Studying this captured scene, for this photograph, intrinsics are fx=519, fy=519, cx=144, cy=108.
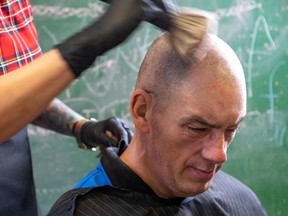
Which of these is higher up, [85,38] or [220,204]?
[85,38]

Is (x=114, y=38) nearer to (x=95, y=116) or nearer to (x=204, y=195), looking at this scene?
(x=204, y=195)

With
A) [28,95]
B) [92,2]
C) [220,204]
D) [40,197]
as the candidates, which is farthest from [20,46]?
[40,197]

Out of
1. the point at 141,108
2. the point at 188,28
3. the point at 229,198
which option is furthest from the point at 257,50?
the point at 188,28

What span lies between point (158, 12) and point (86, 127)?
81 centimetres

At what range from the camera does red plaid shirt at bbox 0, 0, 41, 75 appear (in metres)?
1.54

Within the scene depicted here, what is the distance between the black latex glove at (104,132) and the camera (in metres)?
1.69

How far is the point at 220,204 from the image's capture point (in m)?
1.64

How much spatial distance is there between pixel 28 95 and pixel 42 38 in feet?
5.05

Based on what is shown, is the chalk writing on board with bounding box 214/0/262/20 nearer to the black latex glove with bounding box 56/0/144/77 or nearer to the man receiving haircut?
the man receiving haircut

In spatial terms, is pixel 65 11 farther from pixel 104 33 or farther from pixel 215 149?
pixel 104 33

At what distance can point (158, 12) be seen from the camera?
1058 millimetres

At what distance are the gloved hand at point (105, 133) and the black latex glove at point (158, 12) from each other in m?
0.62

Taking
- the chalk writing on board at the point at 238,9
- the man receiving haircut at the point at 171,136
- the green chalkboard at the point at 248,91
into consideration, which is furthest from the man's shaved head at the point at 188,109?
the chalk writing on board at the point at 238,9

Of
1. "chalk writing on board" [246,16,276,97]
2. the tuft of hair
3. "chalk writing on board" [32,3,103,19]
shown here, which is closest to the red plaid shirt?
the tuft of hair
